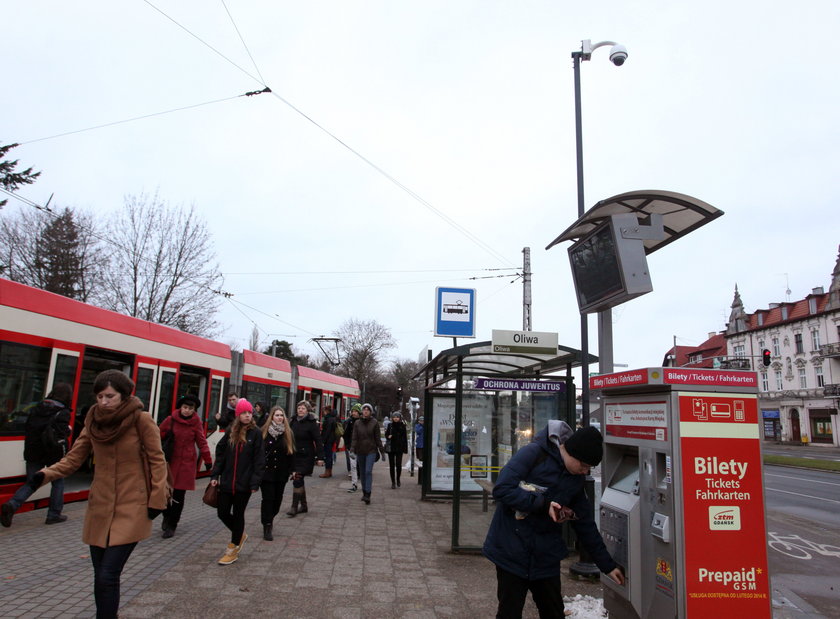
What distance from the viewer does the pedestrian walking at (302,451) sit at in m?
8.66

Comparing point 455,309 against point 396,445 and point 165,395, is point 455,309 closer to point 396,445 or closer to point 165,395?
point 396,445

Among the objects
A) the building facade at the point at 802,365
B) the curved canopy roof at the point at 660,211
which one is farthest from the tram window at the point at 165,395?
the building facade at the point at 802,365

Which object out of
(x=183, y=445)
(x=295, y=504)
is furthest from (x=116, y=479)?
(x=295, y=504)

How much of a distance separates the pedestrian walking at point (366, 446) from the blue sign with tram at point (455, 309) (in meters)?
2.15

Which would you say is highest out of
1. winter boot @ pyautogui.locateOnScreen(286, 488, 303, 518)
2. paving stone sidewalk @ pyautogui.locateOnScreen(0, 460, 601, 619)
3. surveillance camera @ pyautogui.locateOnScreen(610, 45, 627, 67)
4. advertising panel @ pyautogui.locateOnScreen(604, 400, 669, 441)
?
surveillance camera @ pyautogui.locateOnScreen(610, 45, 627, 67)

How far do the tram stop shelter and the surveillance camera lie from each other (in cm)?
440

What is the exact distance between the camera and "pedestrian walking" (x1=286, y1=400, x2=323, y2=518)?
8.66 meters

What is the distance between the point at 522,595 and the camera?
330 centimetres

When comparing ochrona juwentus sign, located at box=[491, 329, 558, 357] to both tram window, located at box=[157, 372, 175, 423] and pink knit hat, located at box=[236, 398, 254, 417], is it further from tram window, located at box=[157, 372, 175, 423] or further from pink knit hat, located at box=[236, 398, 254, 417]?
tram window, located at box=[157, 372, 175, 423]

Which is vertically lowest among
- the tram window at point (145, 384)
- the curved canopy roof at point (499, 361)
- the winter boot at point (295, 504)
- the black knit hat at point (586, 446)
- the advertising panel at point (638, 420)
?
the winter boot at point (295, 504)

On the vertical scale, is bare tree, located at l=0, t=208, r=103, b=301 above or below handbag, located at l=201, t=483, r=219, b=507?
above

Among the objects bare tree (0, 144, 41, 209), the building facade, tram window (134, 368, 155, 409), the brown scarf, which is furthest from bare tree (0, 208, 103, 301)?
the building facade

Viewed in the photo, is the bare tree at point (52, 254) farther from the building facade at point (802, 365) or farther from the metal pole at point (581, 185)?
the building facade at point (802, 365)

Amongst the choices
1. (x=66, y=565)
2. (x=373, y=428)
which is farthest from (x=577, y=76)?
(x=66, y=565)
